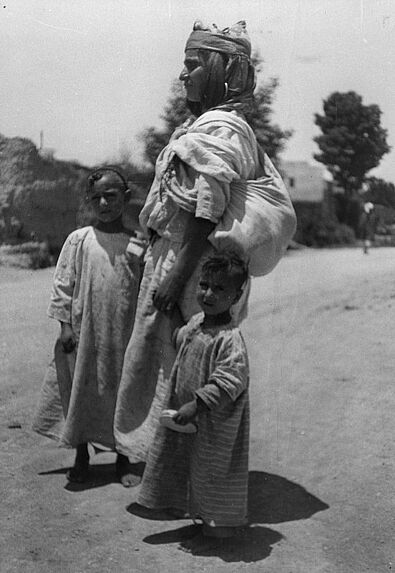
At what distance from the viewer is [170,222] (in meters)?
3.81

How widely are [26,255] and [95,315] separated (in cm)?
231

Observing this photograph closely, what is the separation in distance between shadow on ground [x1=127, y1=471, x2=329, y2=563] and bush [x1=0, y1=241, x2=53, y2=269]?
2630 mm

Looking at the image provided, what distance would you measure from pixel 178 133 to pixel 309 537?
1.82 metres

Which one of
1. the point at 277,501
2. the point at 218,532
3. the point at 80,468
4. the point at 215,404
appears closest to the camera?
the point at 215,404

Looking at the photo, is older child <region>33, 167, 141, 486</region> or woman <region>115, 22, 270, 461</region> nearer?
woman <region>115, 22, 270, 461</region>

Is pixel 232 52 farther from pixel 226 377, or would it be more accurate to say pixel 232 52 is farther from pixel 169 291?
pixel 226 377

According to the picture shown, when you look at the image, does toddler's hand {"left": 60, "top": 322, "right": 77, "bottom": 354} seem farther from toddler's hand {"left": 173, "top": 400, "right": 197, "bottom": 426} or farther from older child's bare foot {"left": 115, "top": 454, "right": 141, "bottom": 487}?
toddler's hand {"left": 173, "top": 400, "right": 197, "bottom": 426}

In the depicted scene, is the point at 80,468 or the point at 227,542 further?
the point at 80,468

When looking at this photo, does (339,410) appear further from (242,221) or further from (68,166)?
(68,166)

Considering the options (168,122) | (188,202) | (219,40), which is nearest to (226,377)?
(188,202)

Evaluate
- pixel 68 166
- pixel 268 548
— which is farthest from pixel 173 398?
pixel 68 166

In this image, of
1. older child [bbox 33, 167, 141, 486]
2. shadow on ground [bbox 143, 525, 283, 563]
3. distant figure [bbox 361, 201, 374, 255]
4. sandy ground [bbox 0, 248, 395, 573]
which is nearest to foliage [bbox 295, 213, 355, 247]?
distant figure [bbox 361, 201, 374, 255]

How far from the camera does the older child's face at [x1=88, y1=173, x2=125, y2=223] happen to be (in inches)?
166

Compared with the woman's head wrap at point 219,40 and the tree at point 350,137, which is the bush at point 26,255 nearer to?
the tree at point 350,137
